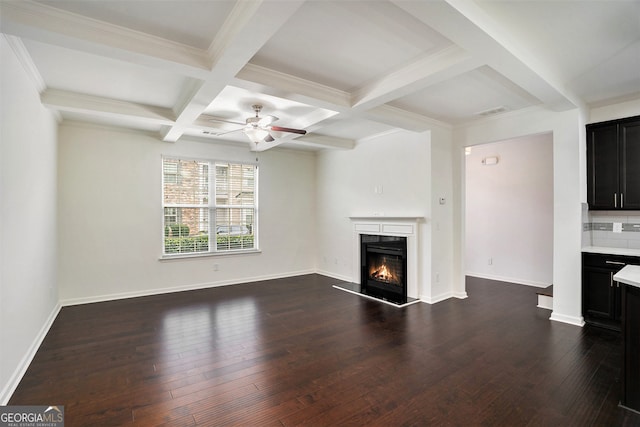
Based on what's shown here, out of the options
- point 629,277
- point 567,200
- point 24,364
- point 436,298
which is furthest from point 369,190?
point 24,364

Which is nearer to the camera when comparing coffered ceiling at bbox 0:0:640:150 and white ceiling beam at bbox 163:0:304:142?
white ceiling beam at bbox 163:0:304:142

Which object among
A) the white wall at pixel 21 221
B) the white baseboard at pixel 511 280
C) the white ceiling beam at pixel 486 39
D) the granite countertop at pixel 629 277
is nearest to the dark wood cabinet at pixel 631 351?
the granite countertop at pixel 629 277

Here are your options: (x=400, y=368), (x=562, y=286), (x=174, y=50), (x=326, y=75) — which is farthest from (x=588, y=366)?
(x=174, y=50)

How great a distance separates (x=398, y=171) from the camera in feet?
17.6

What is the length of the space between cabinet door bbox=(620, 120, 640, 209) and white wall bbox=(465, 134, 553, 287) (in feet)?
5.98

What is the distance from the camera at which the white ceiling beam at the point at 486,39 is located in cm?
192

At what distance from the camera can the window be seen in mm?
5594

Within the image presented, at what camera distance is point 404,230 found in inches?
201

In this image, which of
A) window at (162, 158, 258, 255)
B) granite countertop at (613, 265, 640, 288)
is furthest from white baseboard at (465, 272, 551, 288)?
window at (162, 158, 258, 255)

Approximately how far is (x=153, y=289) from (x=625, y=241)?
22.6 ft

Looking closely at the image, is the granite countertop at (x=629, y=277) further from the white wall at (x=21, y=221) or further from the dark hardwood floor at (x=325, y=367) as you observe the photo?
the white wall at (x=21, y=221)

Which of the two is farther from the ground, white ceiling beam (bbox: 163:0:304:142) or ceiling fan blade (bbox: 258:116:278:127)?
white ceiling beam (bbox: 163:0:304:142)

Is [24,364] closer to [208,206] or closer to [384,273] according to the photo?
[208,206]

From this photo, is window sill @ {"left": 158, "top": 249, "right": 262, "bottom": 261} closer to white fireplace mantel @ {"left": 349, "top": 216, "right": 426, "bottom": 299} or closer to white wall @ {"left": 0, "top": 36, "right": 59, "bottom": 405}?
white wall @ {"left": 0, "top": 36, "right": 59, "bottom": 405}
